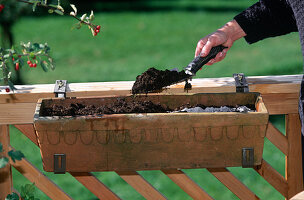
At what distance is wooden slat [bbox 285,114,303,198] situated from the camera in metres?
2.15

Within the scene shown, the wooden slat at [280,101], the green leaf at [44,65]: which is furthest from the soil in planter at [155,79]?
the wooden slat at [280,101]

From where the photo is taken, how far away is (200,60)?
187cm

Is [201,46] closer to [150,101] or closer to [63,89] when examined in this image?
[150,101]

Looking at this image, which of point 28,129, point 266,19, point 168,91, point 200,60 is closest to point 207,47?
point 200,60

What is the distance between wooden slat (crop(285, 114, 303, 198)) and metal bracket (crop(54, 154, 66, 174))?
1.01 m

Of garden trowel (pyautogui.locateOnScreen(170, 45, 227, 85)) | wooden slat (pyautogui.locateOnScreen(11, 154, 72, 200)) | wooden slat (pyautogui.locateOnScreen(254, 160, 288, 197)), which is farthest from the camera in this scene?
wooden slat (pyautogui.locateOnScreen(254, 160, 288, 197))

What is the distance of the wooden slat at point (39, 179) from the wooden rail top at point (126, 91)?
0.19 m

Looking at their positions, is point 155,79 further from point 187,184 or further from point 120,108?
point 187,184

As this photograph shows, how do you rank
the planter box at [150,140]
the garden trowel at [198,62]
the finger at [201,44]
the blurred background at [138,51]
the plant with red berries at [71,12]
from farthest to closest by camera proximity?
the blurred background at [138,51]
the finger at [201,44]
the garden trowel at [198,62]
the plant with red berries at [71,12]
the planter box at [150,140]

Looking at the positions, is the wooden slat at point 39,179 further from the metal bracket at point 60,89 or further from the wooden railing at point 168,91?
the metal bracket at point 60,89

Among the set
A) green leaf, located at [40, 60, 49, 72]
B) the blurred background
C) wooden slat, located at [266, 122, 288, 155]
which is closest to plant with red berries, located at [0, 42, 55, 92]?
green leaf, located at [40, 60, 49, 72]

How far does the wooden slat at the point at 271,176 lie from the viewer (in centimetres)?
215

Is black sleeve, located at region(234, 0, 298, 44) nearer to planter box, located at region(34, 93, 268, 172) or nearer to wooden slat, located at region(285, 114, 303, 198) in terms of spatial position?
wooden slat, located at region(285, 114, 303, 198)

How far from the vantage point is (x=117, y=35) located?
8.31 metres
